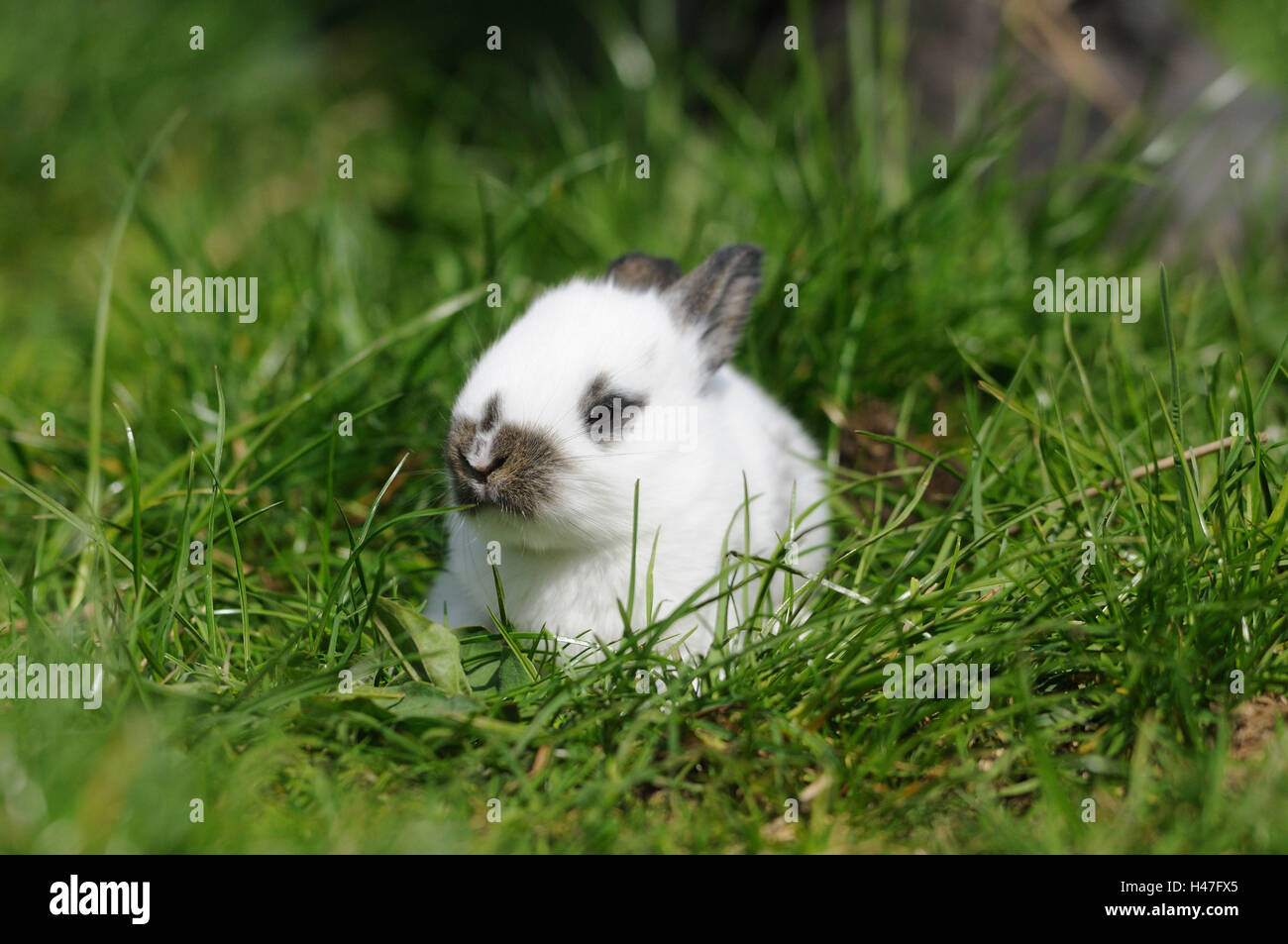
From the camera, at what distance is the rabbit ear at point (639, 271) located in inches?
175

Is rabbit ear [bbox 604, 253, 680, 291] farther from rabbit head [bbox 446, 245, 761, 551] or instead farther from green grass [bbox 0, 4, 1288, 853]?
green grass [bbox 0, 4, 1288, 853]

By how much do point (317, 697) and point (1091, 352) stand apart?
4.14 m

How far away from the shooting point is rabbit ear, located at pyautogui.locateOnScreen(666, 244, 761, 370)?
4113 millimetres

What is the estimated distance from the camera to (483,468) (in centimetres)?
357

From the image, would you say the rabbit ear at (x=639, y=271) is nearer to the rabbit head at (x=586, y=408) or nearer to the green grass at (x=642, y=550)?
the rabbit head at (x=586, y=408)

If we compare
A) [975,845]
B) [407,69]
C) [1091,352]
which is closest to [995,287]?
[1091,352]

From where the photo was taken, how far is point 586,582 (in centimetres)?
382

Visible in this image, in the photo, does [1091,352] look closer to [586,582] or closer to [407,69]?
[586,582]

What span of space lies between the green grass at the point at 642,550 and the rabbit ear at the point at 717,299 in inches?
32.5

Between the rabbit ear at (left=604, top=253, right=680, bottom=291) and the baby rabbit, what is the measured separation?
0.19 metres

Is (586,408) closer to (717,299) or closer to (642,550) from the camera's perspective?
(642,550)

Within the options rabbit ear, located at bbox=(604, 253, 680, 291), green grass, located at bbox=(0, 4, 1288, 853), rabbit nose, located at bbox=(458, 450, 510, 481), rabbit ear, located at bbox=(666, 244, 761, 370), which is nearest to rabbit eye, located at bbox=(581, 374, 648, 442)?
rabbit nose, located at bbox=(458, 450, 510, 481)

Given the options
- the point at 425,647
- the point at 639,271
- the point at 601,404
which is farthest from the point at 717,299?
the point at 425,647

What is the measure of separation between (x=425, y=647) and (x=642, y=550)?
811 millimetres
